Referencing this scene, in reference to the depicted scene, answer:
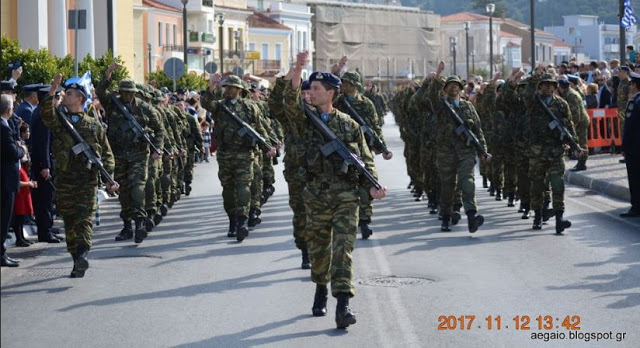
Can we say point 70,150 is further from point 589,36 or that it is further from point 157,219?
point 589,36

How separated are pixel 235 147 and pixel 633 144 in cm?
571

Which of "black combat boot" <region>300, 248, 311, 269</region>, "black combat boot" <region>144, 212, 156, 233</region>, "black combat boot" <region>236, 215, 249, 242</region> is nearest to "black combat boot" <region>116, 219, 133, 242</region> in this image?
"black combat boot" <region>144, 212, 156, 233</region>

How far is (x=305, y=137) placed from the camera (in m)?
9.85

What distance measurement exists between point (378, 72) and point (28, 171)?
112773 millimetres

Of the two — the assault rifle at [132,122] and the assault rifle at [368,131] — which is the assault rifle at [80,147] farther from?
the assault rifle at [368,131]

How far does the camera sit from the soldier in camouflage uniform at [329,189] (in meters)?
9.64

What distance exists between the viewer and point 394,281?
1177 cm

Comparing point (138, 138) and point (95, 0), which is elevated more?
point (95, 0)

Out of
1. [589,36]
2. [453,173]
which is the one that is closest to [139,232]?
[453,173]

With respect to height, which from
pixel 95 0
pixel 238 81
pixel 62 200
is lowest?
pixel 62 200

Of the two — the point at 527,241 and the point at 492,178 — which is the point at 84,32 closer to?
the point at 492,178

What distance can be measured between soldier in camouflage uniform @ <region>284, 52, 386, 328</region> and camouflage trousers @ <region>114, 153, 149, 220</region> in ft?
19.2

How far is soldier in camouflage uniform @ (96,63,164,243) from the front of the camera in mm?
15453

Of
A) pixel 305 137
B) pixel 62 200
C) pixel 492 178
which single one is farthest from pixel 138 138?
pixel 492 178
